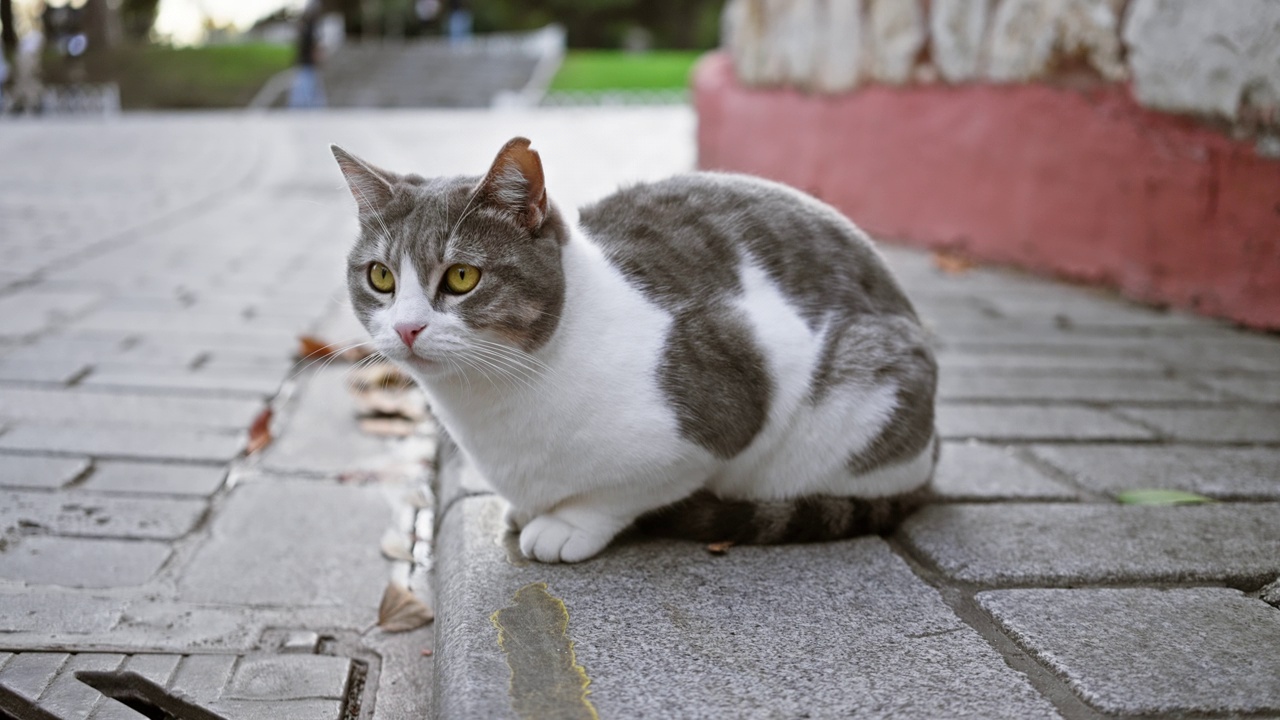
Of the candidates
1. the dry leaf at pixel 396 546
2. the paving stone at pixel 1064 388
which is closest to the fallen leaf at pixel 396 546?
the dry leaf at pixel 396 546

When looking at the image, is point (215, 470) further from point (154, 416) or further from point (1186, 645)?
point (1186, 645)

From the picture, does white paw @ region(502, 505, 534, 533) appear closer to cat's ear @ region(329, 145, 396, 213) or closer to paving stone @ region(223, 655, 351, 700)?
paving stone @ region(223, 655, 351, 700)

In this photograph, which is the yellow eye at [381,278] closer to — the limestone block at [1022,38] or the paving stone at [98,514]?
the paving stone at [98,514]

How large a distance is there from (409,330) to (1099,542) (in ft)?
4.66

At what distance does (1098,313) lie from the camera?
4.30 m

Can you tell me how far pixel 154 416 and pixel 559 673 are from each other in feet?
5.95

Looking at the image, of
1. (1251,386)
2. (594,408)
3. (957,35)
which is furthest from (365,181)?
(957,35)

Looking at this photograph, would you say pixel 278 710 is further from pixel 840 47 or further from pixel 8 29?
pixel 8 29

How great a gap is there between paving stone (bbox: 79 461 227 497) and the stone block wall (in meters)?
3.57

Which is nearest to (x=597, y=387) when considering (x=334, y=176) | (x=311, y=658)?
(x=311, y=658)

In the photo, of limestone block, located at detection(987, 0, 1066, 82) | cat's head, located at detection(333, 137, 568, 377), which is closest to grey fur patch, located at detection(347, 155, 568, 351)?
cat's head, located at detection(333, 137, 568, 377)

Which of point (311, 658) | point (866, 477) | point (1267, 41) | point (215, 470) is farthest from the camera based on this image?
point (1267, 41)

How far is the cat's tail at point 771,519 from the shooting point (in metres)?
2.05

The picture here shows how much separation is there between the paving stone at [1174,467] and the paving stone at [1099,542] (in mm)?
133
